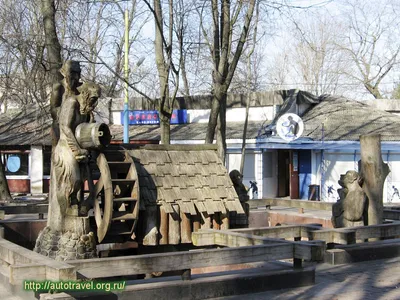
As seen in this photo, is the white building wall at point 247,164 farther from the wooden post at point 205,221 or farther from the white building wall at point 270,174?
the wooden post at point 205,221

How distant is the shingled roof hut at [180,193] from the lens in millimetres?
11195

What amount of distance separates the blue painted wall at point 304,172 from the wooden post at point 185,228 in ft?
63.7

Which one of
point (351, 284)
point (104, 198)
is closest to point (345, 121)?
point (104, 198)

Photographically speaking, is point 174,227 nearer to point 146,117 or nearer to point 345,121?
point 345,121

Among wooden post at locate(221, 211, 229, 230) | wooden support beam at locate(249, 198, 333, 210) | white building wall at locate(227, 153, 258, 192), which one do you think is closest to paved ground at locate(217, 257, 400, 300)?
wooden post at locate(221, 211, 229, 230)

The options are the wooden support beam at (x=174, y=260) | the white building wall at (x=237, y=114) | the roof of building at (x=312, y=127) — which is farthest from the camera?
the white building wall at (x=237, y=114)

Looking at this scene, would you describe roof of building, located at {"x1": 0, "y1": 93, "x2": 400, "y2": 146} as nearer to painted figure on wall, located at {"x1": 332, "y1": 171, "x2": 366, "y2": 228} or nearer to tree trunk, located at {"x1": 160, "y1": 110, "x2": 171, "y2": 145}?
tree trunk, located at {"x1": 160, "y1": 110, "x2": 171, "y2": 145}

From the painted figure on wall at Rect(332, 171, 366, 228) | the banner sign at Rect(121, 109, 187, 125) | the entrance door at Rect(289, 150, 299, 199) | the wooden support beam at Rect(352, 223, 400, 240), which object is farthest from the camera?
the banner sign at Rect(121, 109, 187, 125)

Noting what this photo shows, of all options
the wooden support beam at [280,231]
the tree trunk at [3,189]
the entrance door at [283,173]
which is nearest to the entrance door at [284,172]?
the entrance door at [283,173]

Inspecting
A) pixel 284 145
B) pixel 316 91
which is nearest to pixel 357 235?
pixel 284 145

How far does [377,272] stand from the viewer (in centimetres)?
1017

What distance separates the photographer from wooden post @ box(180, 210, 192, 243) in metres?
11.4

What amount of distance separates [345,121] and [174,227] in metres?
22.4

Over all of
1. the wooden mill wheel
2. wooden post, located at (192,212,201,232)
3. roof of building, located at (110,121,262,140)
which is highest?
roof of building, located at (110,121,262,140)
